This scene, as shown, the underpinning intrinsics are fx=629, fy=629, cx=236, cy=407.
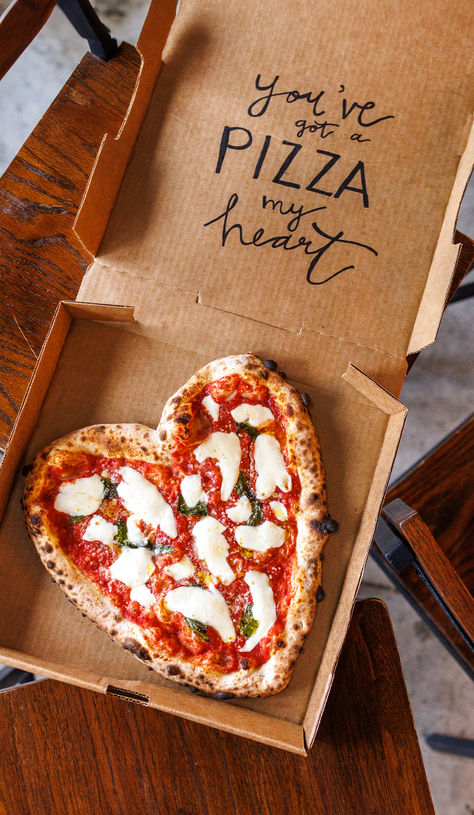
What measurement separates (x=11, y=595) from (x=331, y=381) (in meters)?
0.89

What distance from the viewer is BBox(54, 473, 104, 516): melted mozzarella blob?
4.73 feet

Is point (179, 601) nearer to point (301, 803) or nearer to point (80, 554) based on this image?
point (80, 554)

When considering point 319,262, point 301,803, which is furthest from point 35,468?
point 301,803

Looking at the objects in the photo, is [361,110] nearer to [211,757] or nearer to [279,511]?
[279,511]

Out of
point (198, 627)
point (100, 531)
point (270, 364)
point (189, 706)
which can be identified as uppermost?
point (270, 364)

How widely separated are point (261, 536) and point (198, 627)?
0.25m

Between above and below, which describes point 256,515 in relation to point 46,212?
below

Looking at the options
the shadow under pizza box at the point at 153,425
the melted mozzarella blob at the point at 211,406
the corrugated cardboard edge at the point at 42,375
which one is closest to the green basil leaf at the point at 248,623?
the shadow under pizza box at the point at 153,425

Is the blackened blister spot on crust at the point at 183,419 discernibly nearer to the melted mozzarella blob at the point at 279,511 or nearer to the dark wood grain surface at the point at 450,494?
the melted mozzarella blob at the point at 279,511

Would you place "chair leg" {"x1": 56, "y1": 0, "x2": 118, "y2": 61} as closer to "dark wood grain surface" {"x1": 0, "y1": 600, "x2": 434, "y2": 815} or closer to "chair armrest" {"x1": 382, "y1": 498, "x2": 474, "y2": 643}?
"chair armrest" {"x1": 382, "y1": 498, "x2": 474, "y2": 643}

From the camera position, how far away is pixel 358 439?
1.48 metres

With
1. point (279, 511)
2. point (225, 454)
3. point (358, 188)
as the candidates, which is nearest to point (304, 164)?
point (358, 188)

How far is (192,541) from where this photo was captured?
1.45m

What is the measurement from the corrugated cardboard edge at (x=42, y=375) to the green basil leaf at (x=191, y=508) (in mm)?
385
